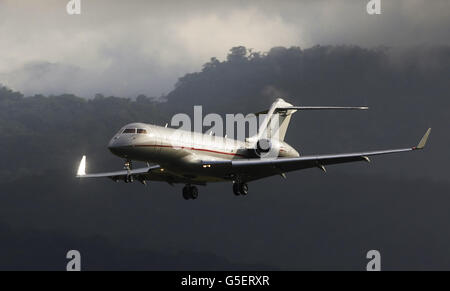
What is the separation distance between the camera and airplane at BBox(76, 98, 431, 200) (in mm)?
42125

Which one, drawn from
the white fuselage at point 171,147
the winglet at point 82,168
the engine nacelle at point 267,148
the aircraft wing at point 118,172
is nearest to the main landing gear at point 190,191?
the aircraft wing at point 118,172

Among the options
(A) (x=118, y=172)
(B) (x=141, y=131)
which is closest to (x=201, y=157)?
(B) (x=141, y=131)

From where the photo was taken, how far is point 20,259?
184 metres

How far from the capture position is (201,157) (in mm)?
45375

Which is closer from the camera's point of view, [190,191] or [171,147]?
[171,147]

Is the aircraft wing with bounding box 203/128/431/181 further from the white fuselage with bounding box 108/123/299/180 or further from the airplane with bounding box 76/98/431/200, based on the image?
the white fuselage with bounding box 108/123/299/180

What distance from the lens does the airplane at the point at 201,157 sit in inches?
1658

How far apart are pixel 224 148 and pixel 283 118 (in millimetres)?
10167

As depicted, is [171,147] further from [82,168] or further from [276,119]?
[276,119]

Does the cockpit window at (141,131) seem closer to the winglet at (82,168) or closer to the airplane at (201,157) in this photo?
the airplane at (201,157)

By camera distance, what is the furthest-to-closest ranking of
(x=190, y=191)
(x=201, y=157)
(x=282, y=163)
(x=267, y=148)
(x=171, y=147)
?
(x=190, y=191)
(x=267, y=148)
(x=282, y=163)
(x=201, y=157)
(x=171, y=147)

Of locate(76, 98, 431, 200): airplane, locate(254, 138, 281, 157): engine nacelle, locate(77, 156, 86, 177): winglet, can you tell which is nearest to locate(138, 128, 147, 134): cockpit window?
locate(76, 98, 431, 200): airplane
